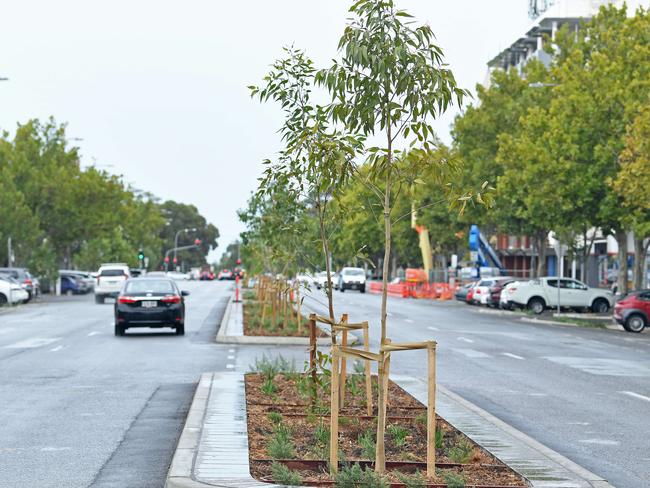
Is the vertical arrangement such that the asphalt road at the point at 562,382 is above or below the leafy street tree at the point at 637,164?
below

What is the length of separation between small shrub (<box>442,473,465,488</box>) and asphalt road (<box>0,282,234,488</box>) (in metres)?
2.27

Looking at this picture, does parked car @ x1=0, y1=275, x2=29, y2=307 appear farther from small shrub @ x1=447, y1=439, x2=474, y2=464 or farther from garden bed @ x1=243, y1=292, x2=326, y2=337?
small shrub @ x1=447, y1=439, x2=474, y2=464

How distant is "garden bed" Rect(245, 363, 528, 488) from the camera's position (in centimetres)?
903

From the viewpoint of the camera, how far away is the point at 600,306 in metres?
53.8

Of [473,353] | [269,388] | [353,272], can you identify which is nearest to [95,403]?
[269,388]

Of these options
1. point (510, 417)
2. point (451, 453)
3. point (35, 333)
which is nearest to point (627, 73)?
point (35, 333)

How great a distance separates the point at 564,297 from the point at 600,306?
5.90 ft

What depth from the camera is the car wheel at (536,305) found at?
5376 centimetres

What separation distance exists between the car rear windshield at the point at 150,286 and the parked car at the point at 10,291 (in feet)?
78.0

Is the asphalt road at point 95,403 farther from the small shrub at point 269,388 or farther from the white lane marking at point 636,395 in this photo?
the white lane marking at point 636,395

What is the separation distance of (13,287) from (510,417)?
43343 millimetres

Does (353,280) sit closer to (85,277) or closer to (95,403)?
(85,277)

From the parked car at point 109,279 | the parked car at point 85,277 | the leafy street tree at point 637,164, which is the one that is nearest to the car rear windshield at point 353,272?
the parked car at point 85,277

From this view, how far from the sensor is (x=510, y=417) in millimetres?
14680
